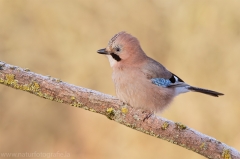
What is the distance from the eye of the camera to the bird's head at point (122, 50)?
4.20 metres

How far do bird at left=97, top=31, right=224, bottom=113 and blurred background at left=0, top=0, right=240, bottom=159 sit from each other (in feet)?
6.47

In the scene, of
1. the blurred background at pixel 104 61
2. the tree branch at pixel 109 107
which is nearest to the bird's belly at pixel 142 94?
the tree branch at pixel 109 107

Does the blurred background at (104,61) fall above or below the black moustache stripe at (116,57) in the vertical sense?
above

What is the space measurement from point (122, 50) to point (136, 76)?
30cm

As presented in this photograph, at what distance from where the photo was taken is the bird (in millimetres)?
4102

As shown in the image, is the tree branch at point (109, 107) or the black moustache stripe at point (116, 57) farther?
the black moustache stripe at point (116, 57)

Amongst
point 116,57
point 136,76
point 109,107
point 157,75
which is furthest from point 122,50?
point 109,107

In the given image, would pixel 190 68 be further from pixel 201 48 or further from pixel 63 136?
pixel 63 136

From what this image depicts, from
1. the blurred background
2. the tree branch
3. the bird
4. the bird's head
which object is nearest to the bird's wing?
the bird

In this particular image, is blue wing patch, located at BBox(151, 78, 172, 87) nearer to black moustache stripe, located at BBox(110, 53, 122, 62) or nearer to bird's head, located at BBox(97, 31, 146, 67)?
bird's head, located at BBox(97, 31, 146, 67)

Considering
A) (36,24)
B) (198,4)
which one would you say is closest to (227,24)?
(198,4)

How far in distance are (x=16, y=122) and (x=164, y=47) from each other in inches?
97.5

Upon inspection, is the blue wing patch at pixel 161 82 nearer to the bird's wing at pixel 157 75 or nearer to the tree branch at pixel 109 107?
the bird's wing at pixel 157 75

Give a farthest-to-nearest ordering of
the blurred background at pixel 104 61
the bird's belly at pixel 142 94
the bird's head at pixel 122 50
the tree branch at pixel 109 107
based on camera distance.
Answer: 1. the blurred background at pixel 104 61
2. the bird's head at pixel 122 50
3. the bird's belly at pixel 142 94
4. the tree branch at pixel 109 107
